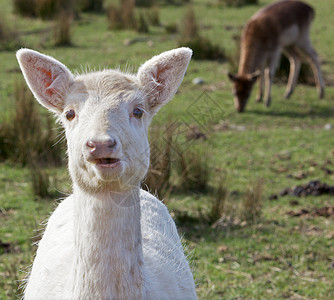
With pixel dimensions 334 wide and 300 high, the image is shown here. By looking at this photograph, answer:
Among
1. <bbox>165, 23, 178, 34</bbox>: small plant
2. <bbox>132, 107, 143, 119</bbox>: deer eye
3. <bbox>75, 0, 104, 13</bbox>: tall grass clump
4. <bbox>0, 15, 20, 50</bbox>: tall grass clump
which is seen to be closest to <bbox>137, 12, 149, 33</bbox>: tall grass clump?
<bbox>165, 23, 178, 34</bbox>: small plant

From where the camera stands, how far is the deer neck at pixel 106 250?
264cm

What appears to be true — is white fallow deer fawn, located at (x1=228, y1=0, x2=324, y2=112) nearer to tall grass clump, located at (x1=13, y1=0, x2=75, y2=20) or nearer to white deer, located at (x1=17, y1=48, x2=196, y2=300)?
tall grass clump, located at (x1=13, y1=0, x2=75, y2=20)

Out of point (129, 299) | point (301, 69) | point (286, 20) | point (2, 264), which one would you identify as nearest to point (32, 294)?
point (129, 299)

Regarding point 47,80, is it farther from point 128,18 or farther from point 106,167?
point 128,18

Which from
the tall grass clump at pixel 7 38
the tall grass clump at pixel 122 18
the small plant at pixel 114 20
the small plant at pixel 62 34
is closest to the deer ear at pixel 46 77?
the tall grass clump at pixel 7 38

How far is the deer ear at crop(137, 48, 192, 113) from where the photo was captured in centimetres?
292

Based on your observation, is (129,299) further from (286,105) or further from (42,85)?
(286,105)

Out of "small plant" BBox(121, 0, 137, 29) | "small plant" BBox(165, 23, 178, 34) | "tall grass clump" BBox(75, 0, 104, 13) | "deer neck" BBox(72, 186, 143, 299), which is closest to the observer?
"deer neck" BBox(72, 186, 143, 299)

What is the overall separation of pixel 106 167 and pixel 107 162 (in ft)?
0.10

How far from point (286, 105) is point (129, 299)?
8651mm

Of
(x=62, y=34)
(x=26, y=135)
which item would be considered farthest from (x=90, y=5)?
(x=26, y=135)

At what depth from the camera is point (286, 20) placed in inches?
441

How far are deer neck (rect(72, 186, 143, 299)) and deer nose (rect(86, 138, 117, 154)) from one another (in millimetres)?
331

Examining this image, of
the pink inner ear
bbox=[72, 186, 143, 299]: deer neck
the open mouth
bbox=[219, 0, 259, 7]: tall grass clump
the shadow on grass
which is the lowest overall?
the shadow on grass
